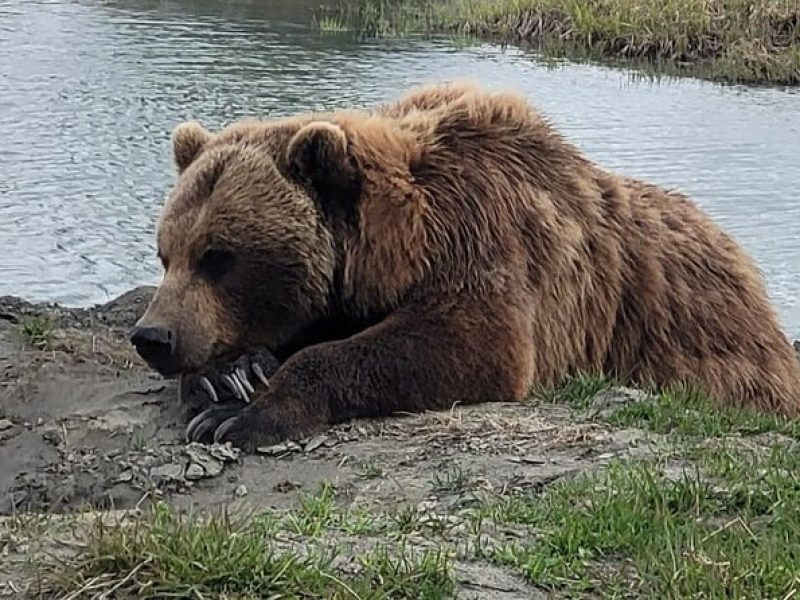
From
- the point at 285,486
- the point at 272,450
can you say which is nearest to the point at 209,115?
the point at 272,450

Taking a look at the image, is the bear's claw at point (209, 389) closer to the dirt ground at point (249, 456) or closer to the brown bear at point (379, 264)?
the brown bear at point (379, 264)

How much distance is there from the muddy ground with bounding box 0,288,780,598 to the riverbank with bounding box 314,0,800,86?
15.7 meters

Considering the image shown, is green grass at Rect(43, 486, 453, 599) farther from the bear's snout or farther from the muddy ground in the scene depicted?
the bear's snout

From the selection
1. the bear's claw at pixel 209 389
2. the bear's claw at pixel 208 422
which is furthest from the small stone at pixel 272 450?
the bear's claw at pixel 209 389

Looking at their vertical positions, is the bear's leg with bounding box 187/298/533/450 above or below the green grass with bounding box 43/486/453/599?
below

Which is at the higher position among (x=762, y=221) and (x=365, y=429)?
(x=365, y=429)

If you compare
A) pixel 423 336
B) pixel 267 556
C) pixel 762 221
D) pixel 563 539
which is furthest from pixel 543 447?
pixel 762 221

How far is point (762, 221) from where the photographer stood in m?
11.7

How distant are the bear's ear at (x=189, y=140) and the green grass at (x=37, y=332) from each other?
1.29m

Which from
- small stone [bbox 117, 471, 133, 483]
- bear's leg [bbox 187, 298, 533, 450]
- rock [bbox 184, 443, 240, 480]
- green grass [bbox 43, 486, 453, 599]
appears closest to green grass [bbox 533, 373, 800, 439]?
bear's leg [bbox 187, 298, 533, 450]

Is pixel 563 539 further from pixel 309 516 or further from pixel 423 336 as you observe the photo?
pixel 423 336

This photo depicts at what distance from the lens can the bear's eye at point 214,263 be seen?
4820 millimetres

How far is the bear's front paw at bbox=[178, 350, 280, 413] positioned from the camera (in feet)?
15.8

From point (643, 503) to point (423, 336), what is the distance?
1.42 metres
